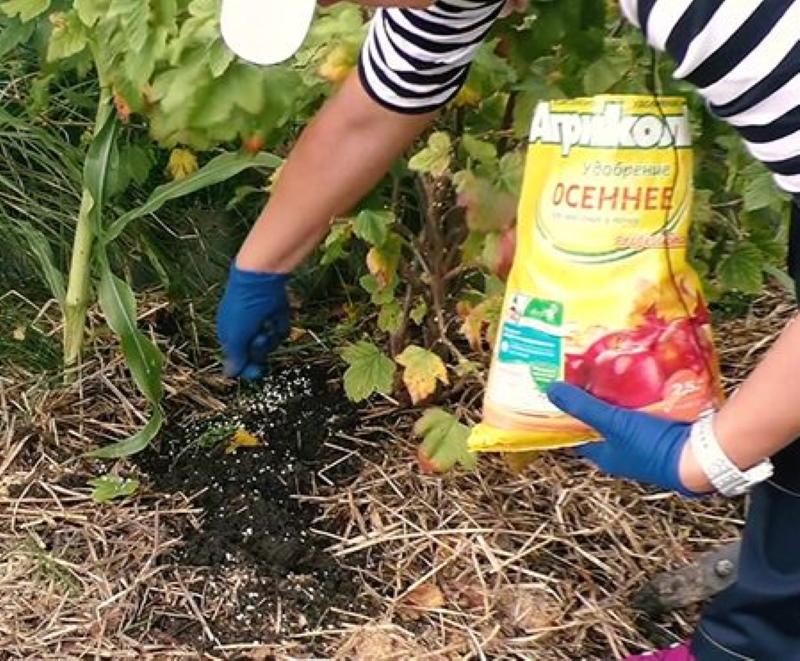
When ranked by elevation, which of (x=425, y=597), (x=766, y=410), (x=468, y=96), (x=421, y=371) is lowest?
(x=425, y=597)

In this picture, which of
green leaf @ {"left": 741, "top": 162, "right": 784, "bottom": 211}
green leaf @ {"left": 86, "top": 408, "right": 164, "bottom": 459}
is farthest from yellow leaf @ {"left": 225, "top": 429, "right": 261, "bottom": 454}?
green leaf @ {"left": 741, "top": 162, "right": 784, "bottom": 211}

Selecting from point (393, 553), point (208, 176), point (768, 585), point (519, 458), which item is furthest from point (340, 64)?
point (768, 585)

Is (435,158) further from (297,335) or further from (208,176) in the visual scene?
(297,335)

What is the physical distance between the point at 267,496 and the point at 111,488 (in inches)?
7.7

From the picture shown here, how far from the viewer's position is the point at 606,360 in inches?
49.5

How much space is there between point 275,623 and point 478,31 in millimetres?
720

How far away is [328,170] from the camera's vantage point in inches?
57.8

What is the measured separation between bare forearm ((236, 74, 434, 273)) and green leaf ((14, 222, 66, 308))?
1.46ft

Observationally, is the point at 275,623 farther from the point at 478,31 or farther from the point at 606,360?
the point at 478,31

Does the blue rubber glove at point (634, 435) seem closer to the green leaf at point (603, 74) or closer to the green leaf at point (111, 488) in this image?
the green leaf at point (603, 74)

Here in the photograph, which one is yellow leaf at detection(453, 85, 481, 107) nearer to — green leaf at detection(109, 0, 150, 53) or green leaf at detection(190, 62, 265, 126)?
green leaf at detection(190, 62, 265, 126)

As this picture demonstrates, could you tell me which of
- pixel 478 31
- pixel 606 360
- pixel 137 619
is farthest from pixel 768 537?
pixel 137 619

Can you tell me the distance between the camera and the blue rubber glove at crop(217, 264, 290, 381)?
1581 millimetres

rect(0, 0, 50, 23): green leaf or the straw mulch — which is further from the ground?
rect(0, 0, 50, 23): green leaf
